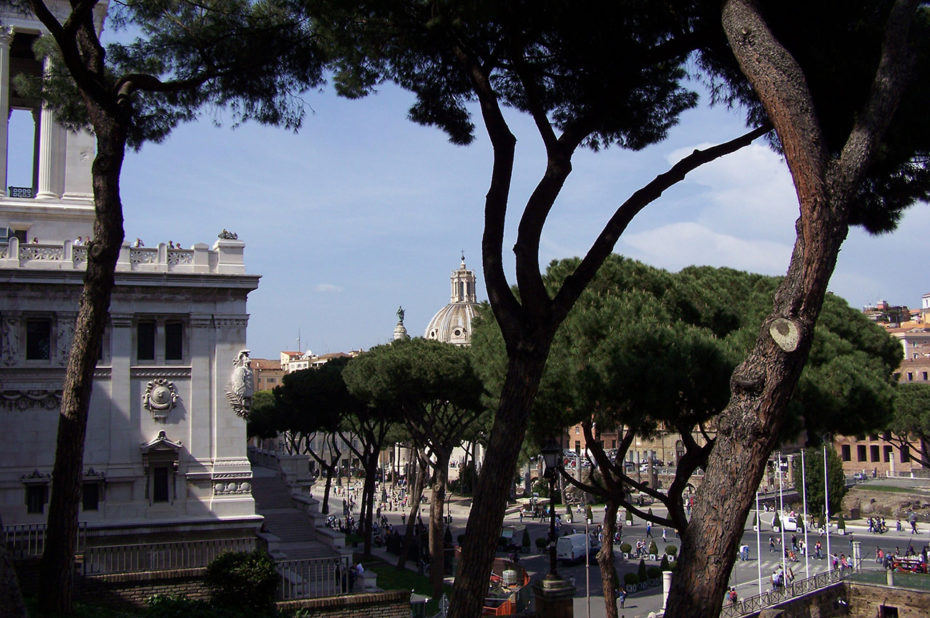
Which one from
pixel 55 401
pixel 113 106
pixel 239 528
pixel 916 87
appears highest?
pixel 113 106

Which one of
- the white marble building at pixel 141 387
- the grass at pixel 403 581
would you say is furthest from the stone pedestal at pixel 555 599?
the grass at pixel 403 581

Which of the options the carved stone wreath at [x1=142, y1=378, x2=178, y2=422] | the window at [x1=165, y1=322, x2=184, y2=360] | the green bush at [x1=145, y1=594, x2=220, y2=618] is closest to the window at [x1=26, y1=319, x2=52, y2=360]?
the carved stone wreath at [x1=142, y1=378, x2=178, y2=422]

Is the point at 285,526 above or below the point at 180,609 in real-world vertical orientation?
below

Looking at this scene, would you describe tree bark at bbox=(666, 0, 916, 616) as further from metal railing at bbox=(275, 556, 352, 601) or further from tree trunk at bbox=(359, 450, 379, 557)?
tree trunk at bbox=(359, 450, 379, 557)

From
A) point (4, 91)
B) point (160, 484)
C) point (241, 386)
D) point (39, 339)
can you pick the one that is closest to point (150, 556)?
Answer: point (160, 484)

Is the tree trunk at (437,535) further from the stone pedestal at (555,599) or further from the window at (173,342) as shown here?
the stone pedestal at (555,599)

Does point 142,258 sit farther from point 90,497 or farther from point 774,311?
point 774,311

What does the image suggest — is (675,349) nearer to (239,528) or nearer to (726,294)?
(726,294)

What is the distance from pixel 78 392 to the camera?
9.02 m

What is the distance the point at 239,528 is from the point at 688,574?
13.9 meters

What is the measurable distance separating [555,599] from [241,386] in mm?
8891

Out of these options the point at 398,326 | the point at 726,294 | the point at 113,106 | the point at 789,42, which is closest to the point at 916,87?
the point at 789,42

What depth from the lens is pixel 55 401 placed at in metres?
16.5

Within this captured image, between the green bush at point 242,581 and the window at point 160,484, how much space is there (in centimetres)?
464
